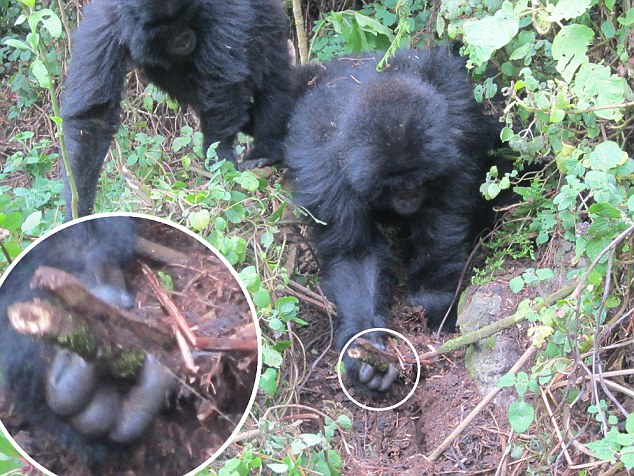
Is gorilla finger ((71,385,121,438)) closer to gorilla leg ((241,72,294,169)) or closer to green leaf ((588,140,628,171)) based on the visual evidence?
green leaf ((588,140,628,171))

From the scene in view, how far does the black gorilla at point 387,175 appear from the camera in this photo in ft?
14.4

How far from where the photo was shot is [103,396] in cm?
218

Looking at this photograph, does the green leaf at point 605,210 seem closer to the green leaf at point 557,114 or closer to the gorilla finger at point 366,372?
the green leaf at point 557,114

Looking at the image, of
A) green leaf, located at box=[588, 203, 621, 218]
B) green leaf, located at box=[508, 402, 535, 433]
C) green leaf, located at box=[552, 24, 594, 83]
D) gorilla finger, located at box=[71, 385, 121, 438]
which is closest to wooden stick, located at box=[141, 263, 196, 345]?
gorilla finger, located at box=[71, 385, 121, 438]

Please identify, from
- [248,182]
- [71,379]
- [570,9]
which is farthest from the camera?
[248,182]

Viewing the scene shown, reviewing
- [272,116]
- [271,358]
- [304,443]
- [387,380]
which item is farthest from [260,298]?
[272,116]

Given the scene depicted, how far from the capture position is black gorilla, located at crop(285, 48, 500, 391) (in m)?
4.39

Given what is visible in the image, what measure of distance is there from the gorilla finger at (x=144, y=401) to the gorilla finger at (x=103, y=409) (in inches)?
0.7

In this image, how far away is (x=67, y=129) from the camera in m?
5.17

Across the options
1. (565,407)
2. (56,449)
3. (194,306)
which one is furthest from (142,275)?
(565,407)

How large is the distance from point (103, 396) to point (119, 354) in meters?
0.12

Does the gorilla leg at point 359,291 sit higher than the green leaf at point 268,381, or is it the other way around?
the green leaf at point 268,381

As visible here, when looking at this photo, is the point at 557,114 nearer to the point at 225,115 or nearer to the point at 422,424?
the point at 422,424

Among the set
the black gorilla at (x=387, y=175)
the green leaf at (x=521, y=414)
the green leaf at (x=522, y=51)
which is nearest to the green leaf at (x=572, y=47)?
the green leaf at (x=522, y=51)
